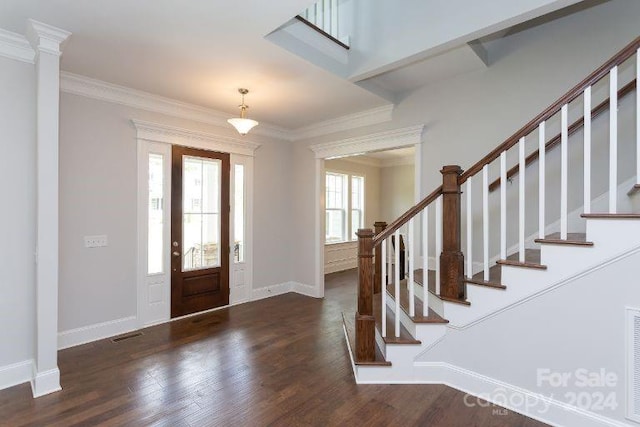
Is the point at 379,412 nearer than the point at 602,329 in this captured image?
No

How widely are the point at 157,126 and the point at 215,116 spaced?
0.83m

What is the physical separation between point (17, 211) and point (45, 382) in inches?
55.8

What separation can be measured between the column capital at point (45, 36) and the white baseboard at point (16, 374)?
2579 millimetres

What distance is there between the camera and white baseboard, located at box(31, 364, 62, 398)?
96.6 inches

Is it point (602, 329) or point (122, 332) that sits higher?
point (602, 329)

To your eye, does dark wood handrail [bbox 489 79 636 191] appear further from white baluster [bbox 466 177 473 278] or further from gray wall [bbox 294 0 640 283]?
white baluster [bbox 466 177 473 278]

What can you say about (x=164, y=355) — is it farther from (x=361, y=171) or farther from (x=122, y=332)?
(x=361, y=171)

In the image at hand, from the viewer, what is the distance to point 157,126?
393 centimetres

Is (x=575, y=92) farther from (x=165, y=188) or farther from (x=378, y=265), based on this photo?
(x=165, y=188)

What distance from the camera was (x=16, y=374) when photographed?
8.64 feet

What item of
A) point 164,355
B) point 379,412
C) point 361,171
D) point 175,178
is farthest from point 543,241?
point 361,171

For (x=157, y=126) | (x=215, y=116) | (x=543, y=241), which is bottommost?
(x=543, y=241)

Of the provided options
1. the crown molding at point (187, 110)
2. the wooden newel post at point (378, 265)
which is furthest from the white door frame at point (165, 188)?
the wooden newel post at point (378, 265)

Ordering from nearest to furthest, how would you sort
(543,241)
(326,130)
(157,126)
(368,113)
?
(543,241) → (157,126) → (368,113) → (326,130)
